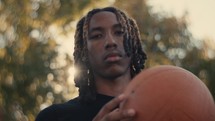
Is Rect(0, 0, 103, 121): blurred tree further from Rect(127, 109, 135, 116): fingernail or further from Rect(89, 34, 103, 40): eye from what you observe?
Rect(127, 109, 135, 116): fingernail

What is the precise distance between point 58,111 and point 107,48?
693 millimetres

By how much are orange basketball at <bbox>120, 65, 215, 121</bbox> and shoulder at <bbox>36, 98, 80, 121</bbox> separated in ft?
Result: 3.24

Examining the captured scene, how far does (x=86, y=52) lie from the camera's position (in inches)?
213

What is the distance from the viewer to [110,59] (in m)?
4.91

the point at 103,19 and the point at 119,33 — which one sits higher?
the point at 103,19

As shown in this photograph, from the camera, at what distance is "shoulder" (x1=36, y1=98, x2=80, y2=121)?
5059 mm

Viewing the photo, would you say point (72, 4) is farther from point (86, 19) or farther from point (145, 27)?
point (86, 19)

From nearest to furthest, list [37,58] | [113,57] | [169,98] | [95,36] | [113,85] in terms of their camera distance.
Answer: [169,98]
[113,57]
[113,85]
[95,36]
[37,58]

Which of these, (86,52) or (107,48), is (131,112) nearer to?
(107,48)

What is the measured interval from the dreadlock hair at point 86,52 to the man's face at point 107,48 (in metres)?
0.09

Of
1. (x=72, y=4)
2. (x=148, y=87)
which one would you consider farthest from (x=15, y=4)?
(x=148, y=87)

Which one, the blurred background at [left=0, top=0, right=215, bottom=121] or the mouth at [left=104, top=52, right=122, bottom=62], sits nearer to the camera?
the mouth at [left=104, top=52, right=122, bottom=62]

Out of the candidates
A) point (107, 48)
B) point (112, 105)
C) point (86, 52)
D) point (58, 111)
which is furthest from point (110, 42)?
point (112, 105)

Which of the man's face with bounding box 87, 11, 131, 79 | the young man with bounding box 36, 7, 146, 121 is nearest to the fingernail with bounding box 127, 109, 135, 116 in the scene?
the young man with bounding box 36, 7, 146, 121
